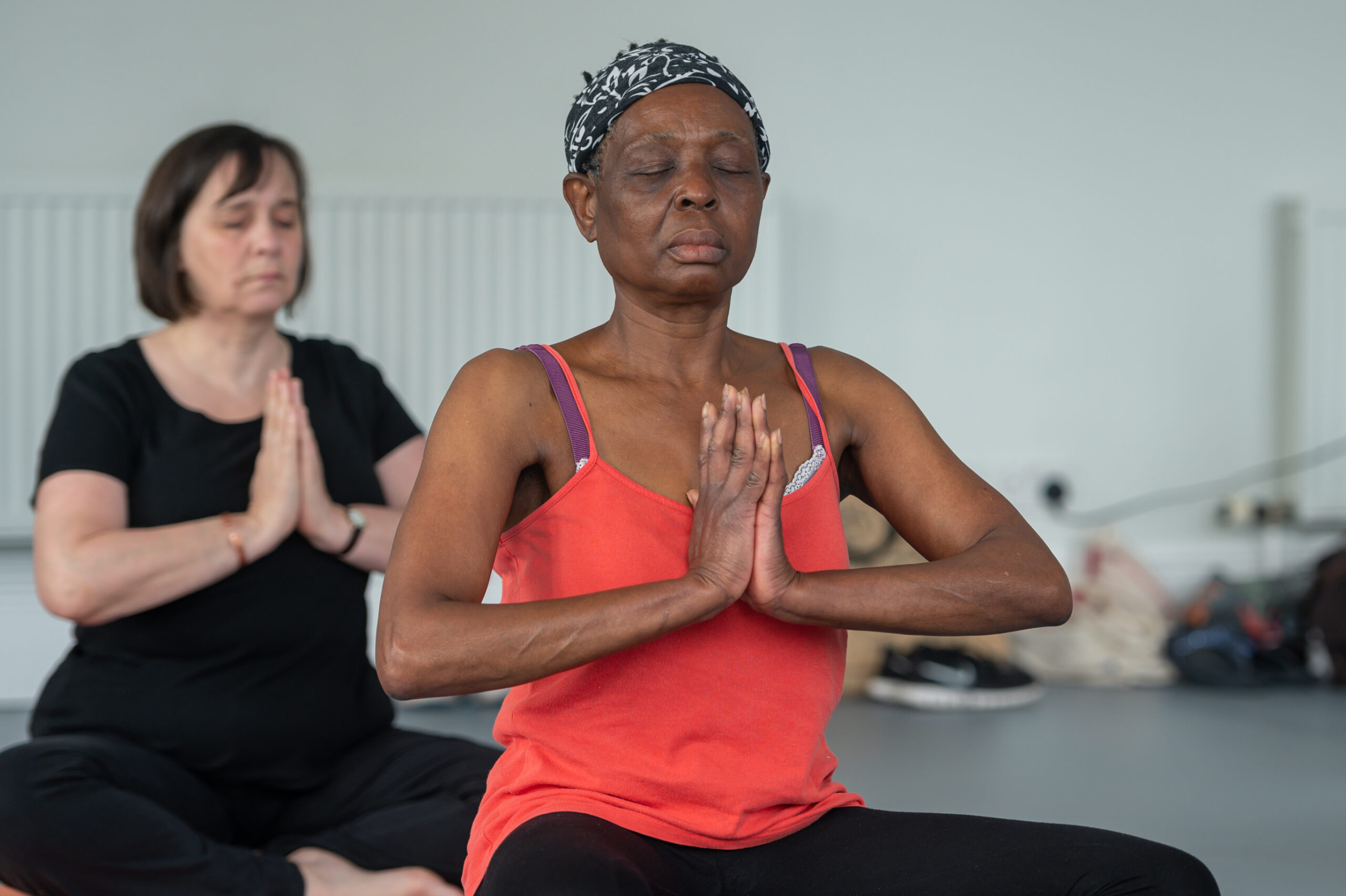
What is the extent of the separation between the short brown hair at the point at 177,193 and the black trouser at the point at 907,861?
135 centimetres

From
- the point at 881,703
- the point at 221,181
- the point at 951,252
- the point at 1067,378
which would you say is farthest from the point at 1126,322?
the point at 221,181

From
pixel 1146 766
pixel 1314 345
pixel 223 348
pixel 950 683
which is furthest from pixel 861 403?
pixel 1314 345

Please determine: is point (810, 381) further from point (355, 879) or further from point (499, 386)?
point (355, 879)

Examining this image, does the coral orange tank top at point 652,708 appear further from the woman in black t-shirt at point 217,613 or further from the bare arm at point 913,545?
the woman in black t-shirt at point 217,613

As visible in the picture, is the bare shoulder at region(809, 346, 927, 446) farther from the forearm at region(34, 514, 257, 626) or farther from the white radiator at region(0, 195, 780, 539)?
the white radiator at region(0, 195, 780, 539)

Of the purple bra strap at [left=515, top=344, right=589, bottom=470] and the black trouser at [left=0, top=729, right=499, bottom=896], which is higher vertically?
the purple bra strap at [left=515, top=344, right=589, bottom=470]

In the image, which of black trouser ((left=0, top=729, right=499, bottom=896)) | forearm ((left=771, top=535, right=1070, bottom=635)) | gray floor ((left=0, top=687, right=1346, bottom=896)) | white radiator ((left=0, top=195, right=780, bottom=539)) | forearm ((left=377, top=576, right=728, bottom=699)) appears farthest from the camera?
white radiator ((left=0, top=195, right=780, bottom=539))

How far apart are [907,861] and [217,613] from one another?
1.17 meters

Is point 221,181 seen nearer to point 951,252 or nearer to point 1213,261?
point 951,252

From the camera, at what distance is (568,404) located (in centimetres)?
115

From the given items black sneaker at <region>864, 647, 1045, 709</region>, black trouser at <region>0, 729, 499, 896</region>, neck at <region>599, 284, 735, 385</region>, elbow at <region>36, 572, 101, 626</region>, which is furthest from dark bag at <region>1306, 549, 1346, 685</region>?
elbow at <region>36, 572, 101, 626</region>

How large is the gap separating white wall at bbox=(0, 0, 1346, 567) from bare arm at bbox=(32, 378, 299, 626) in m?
2.08

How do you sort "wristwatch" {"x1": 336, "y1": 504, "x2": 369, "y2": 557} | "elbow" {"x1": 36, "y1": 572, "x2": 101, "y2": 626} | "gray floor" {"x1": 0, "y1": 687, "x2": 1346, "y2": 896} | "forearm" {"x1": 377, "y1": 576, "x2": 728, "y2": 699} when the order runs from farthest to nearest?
"gray floor" {"x1": 0, "y1": 687, "x2": 1346, "y2": 896}, "wristwatch" {"x1": 336, "y1": 504, "x2": 369, "y2": 557}, "elbow" {"x1": 36, "y1": 572, "x2": 101, "y2": 626}, "forearm" {"x1": 377, "y1": 576, "x2": 728, "y2": 699}

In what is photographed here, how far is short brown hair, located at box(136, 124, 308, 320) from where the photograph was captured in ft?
6.36
